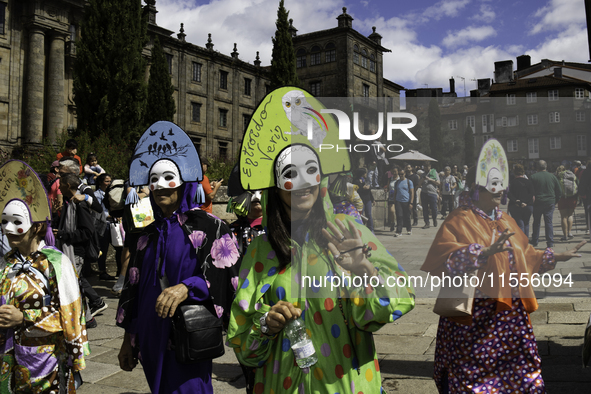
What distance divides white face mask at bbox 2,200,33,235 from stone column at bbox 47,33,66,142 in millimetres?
24822

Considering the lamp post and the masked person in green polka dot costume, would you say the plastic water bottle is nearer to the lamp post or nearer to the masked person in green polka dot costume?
the masked person in green polka dot costume

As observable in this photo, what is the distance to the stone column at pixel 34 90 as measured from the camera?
993 inches

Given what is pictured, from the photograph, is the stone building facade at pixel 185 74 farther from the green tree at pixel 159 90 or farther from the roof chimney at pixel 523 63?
the roof chimney at pixel 523 63

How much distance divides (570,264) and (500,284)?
387 millimetres

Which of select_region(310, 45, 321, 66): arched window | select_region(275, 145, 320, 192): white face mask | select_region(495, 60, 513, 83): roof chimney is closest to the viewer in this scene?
select_region(275, 145, 320, 192): white face mask

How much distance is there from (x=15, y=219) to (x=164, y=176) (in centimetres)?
115

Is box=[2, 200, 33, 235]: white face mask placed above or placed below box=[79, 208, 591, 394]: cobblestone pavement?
above

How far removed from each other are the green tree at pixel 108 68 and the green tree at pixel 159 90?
977cm

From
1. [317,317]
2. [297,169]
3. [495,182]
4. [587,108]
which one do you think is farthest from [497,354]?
[297,169]

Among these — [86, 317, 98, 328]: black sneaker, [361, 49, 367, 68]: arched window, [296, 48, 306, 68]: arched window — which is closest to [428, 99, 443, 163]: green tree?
[86, 317, 98, 328]: black sneaker

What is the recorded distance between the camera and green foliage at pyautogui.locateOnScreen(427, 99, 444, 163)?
2473 mm

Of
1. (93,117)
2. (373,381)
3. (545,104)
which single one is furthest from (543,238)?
(93,117)

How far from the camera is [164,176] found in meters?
3.00

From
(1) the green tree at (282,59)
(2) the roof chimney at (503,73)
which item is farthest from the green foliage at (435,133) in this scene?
(1) the green tree at (282,59)
